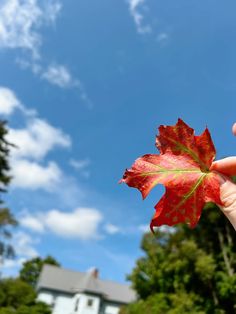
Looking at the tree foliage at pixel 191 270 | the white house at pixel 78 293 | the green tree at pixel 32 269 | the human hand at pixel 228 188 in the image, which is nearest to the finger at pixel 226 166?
the human hand at pixel 228 188

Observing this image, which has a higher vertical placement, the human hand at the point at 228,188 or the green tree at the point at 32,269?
the green tree at the point at 32,269

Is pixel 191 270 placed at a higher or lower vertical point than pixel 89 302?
lower

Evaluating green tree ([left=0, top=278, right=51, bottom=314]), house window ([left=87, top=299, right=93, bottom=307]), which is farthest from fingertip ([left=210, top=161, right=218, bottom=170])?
house window ([left=87, top=299, right=93, bottom=307])

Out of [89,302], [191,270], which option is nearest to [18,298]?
[89,302]

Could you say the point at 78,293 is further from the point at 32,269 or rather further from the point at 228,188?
the point at 228,188

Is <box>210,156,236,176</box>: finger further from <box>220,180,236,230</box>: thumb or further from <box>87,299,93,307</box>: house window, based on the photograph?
<box>87,299,93,307</box>: house window

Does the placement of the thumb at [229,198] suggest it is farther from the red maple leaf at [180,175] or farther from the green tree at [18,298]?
the green tree at [18,298]
